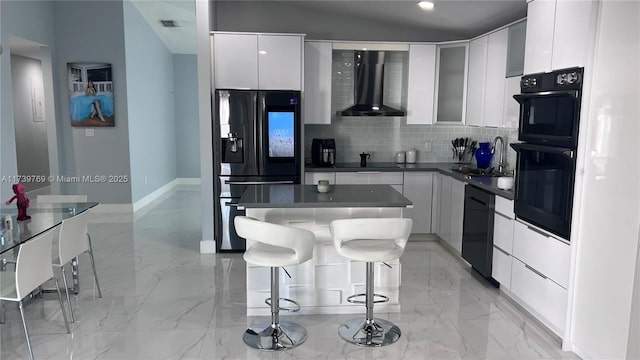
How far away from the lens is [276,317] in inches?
128

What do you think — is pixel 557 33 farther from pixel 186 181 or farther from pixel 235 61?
pixel 186 181

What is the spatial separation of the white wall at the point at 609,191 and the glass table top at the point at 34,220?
11.7ft

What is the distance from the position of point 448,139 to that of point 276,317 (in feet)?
12.6

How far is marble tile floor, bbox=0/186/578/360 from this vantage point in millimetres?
3102

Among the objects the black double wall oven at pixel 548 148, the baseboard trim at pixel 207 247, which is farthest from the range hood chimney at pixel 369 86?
the black double wall oven at pixel 548 148

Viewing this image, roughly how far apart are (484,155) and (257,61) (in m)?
2.74

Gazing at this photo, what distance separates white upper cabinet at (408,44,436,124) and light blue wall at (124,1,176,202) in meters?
4.27

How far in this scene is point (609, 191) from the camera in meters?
2.68

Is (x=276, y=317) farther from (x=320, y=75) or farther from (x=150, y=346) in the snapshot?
(x=320, y=75)

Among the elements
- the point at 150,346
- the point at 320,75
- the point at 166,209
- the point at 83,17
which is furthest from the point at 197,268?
the point at 83,17

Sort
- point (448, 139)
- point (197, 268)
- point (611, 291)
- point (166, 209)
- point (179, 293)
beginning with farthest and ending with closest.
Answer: point (166, 209) < point (448, 139) < point (197, 268) < point (179, 293) < point (611, 291)

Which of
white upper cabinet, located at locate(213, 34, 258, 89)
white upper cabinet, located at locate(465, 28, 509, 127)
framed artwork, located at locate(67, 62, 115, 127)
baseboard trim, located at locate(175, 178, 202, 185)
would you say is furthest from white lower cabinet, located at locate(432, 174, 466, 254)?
baseboard trim, located at locate(175, 178, 202, 185)

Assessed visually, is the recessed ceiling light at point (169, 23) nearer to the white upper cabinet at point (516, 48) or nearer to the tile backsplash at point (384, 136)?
the tile backsplash at point (384, 136)

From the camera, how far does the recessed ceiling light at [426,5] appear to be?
16.0ft
